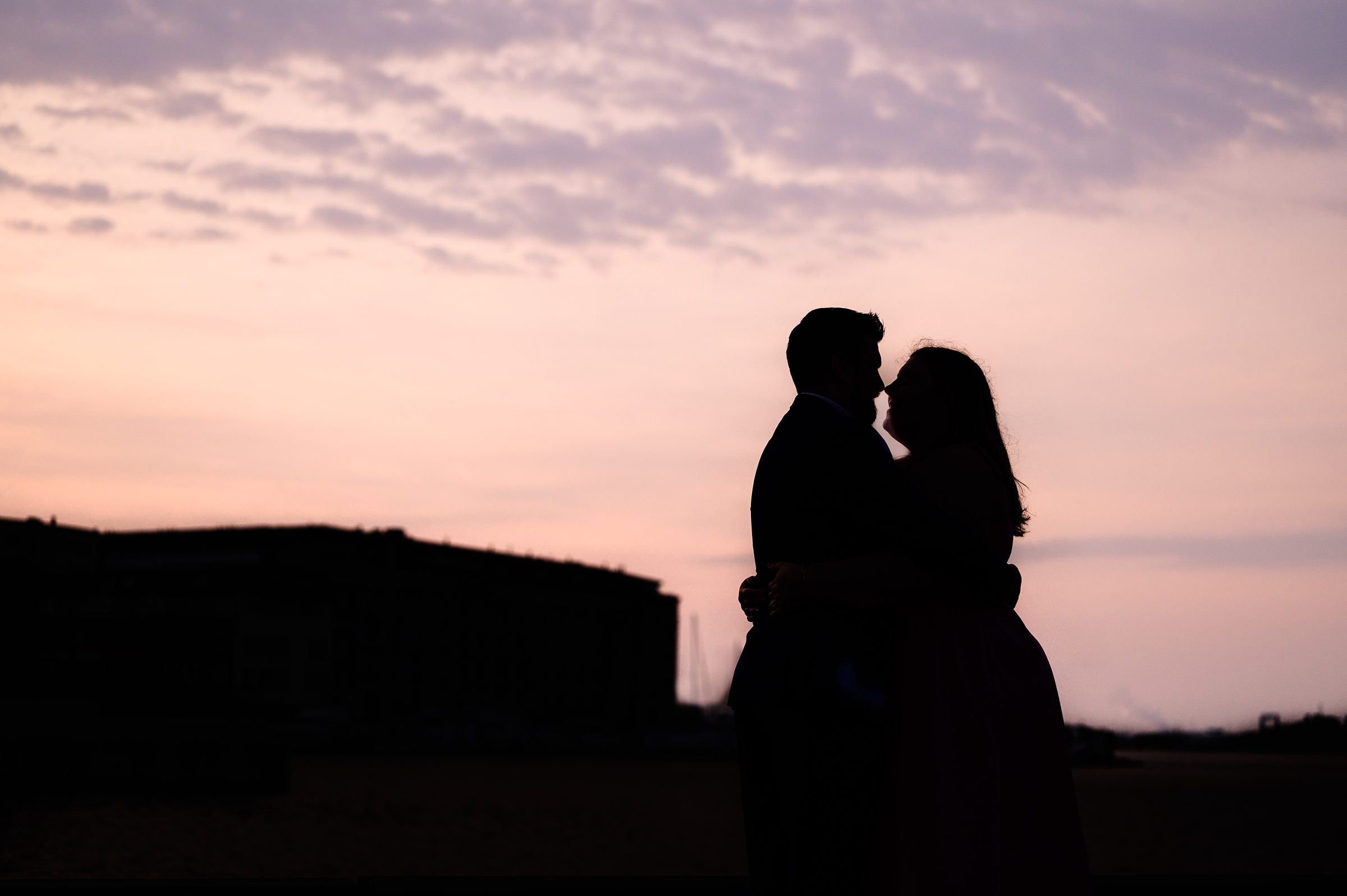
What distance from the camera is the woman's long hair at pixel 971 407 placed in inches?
161

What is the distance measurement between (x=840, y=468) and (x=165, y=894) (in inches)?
101

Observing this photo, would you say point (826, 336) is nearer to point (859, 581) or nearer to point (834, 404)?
point (834, 404)

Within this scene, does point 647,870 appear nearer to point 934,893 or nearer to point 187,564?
point 934,893

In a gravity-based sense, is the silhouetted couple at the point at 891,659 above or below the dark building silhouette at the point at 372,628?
below

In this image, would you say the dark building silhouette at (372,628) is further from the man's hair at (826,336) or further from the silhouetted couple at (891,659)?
the man's hair at (826,336)

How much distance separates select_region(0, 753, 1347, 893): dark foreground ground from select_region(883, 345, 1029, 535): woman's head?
30.2 feet

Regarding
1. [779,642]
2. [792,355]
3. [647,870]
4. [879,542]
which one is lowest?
[647,870]

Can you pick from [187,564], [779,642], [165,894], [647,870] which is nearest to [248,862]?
[647,870]

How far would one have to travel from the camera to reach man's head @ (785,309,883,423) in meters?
3.63

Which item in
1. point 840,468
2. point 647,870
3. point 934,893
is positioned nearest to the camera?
point 840,468

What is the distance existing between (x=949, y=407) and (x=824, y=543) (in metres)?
0.76

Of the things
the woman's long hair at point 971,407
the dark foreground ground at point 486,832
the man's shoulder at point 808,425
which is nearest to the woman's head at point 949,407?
the woman's long hair at point 971,407

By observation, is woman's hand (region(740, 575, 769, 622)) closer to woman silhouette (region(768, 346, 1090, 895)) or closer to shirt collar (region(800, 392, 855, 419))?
woman silhouette (region(768, 346, 1090, 895))

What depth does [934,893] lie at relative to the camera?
3723 mm
